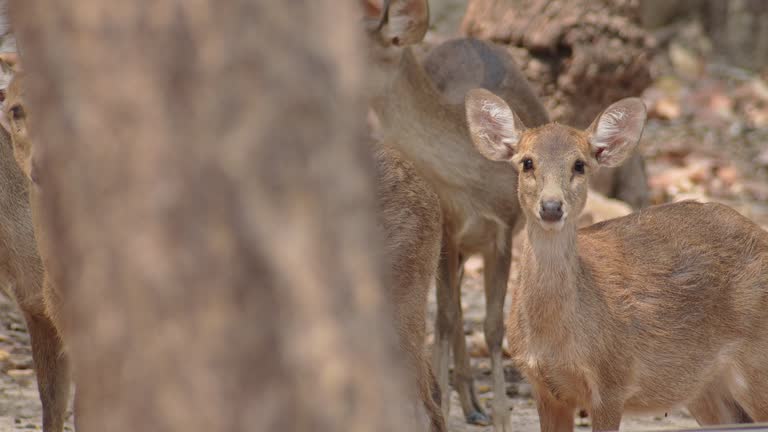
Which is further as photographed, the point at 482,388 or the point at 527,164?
the point at 482,388

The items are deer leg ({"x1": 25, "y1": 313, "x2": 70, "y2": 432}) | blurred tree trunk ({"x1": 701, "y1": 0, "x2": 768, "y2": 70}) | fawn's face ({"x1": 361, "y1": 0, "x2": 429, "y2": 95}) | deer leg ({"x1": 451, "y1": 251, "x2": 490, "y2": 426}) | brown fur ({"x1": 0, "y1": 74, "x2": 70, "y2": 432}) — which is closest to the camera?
brown fur ({"x1": 0, "y1": 74, "x2": 70, "y2": 432})

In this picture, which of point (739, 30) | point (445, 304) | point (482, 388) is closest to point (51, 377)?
point (445, 304)

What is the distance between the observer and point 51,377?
6148mm

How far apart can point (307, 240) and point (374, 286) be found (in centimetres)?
17

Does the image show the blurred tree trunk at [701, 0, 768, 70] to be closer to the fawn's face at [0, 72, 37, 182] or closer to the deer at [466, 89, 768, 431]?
the deer at [466, 89, 768, 431]

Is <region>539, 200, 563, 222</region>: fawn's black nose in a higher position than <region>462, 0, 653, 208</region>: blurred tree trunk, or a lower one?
higher

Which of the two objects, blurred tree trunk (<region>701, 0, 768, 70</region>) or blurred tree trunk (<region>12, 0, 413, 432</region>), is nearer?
blurred tree trunk (<region>12, 0, 413, 432</region>)

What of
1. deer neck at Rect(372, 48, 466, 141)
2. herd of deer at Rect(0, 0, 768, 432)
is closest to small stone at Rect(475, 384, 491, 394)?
deer neck at Rect(372, 48, 466, 141)

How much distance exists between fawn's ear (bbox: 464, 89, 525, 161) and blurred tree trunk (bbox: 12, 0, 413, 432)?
3.74 metres

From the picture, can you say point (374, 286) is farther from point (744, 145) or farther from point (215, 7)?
point (744, 145)

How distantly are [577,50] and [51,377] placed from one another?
16.7ft

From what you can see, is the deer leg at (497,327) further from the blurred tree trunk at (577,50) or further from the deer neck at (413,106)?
the blurred tree trunk at (577,50)

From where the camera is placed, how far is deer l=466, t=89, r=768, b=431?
5.61 meters

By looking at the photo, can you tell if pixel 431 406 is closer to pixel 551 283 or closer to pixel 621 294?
pixel 551 283
